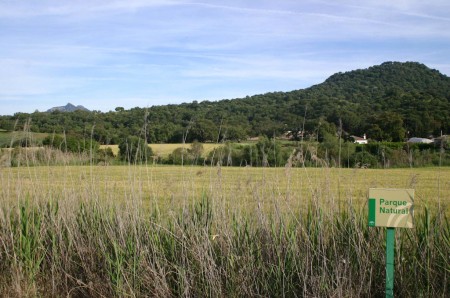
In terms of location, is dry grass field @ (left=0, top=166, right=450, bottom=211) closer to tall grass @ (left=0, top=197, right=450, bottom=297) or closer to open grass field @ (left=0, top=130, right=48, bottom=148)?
tall grass @ (left=0, top=197, right=450, bottom=297)

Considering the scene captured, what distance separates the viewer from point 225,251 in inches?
175

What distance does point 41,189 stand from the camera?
6.11 m

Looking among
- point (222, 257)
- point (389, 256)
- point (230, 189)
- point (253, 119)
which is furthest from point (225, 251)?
point (253, 119)

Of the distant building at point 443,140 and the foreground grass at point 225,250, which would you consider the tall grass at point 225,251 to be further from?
the distant building at point 443,140

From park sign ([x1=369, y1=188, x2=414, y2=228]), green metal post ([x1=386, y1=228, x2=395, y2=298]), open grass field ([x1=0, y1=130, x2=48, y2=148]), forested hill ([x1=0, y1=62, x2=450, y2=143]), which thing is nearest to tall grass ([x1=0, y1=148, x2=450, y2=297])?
green metal post ([x1=386, y1=228, x2=395, y2=298])

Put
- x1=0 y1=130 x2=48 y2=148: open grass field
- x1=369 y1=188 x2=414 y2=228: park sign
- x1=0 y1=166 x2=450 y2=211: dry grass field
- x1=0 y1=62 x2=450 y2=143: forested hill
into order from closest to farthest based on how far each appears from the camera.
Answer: x1=369 y1=188 x2=414 y2=228: park sign, x1=0 y1=166 x2=450 y2=211: dry grass field, x1=0 y1=130 x2=48 y2=148: open grass field, x1=0 y1=62 x2=450 y2=143: forested hill

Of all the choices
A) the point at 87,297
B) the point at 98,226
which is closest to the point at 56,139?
the point at 98,226

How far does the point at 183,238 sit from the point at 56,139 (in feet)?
17.7

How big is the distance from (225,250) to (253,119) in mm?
8761

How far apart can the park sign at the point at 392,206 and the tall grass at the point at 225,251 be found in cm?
64

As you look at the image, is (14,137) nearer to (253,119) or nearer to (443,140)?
(443,140)

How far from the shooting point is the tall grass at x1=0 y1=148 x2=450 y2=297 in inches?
160

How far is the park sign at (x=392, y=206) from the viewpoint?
3357 millimetres

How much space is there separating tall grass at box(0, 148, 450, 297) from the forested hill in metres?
0.95
